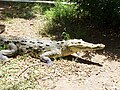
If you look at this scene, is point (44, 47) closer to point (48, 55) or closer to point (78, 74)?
point (48, 55)

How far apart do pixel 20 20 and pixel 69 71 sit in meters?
3.91

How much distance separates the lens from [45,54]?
23.9 ft

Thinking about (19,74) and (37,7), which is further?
(37,7)

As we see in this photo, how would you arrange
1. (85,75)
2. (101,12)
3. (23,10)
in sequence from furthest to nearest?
(23,10) → (101,12) → (85,75)

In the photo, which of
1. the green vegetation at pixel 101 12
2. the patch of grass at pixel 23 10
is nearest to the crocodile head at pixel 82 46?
the green vegetation at pixel 101 12

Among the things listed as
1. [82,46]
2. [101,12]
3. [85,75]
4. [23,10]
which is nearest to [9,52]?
[82,46]

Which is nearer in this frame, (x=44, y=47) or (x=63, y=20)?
(x=44, y=47)

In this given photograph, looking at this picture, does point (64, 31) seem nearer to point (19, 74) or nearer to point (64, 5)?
point (64, 5)

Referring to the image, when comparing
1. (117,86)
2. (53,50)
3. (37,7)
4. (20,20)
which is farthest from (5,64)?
(37,7)

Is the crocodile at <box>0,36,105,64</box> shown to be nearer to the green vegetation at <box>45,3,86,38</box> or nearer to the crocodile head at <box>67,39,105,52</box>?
the crocodile head at <box>67,39,105,52</box>

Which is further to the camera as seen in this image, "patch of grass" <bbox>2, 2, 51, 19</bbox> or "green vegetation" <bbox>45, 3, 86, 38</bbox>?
"patch of grass" <bbox>2, 2, 51, 19</bbox>

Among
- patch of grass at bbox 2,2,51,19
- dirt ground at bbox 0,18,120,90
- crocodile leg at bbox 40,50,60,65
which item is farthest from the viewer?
patch of grass at bbox 2,2,51,19

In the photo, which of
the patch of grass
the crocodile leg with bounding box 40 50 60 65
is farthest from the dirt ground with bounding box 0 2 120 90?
the patch of grass

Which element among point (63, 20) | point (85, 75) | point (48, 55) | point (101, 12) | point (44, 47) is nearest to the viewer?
point (85, 75)
